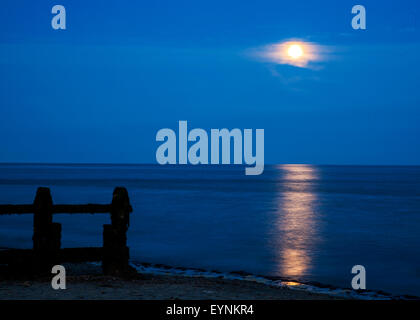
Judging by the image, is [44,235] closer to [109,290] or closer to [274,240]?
[109,290]

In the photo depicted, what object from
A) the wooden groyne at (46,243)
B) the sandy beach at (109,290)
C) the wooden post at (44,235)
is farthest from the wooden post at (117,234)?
the wooden post at (44,235)

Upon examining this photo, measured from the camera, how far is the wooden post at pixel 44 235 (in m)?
10.3

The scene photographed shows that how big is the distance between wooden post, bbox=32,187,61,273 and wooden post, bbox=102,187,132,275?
1.01m

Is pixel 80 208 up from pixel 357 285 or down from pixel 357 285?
up

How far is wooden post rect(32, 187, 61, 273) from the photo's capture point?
10297 millimetres

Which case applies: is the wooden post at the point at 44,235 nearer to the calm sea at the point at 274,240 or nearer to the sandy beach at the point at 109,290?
the sandy beach at the point at 109,290

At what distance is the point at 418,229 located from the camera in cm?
3459

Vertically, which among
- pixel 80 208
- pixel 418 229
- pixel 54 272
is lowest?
pixel 418 229

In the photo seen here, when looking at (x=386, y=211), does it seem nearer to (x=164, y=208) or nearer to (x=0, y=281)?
(x=164, y=208)

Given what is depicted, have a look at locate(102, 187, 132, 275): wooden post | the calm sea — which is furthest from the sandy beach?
the calm sea

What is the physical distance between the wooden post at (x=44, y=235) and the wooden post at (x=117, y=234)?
1.01 meters

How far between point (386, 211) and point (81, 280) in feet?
138

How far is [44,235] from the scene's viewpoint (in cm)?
1036
